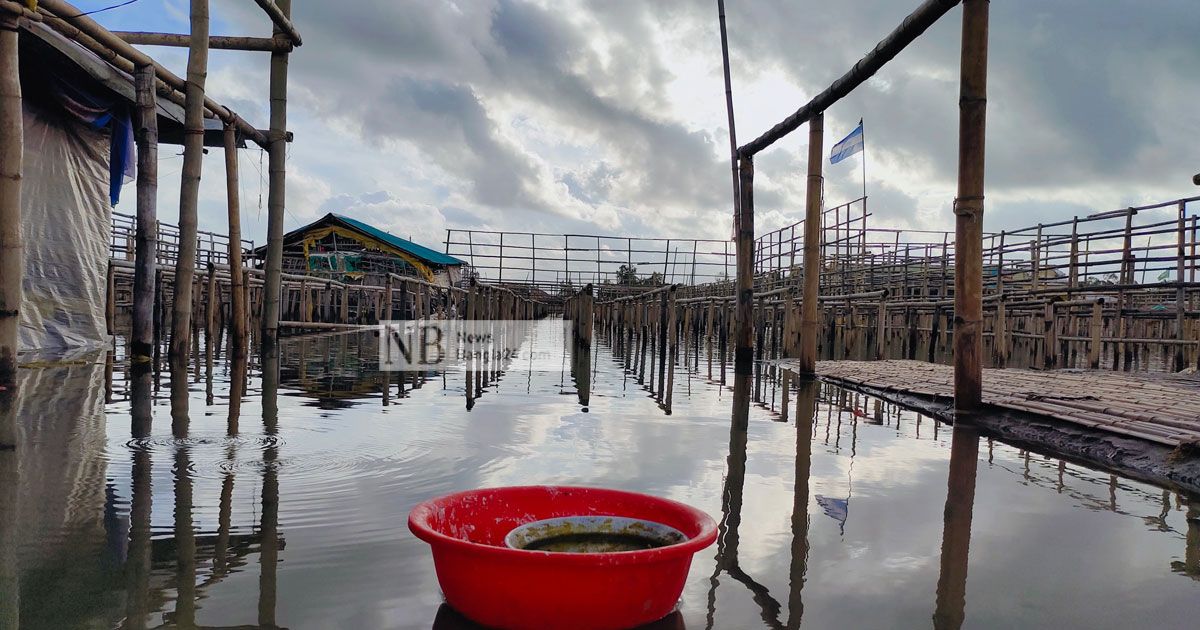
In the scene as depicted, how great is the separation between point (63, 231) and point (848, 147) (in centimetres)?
1179

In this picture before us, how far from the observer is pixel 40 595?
2295 millimetres

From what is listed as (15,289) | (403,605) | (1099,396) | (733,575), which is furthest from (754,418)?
(15,289)

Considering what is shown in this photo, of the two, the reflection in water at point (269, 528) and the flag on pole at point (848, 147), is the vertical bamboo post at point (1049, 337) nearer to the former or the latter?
the flag on pole at point (848, 147)

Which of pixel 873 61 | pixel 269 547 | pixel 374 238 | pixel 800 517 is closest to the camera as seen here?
pixel 269 547

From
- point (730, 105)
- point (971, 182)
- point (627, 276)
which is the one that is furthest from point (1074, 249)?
point (627, 276)

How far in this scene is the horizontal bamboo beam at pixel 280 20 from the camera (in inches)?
427

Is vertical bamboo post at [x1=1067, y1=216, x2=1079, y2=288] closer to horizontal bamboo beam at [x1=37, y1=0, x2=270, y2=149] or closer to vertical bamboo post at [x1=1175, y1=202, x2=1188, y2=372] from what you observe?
vertical bamboo post at [x1=1175, y1=202, x2=1188, y2=372]

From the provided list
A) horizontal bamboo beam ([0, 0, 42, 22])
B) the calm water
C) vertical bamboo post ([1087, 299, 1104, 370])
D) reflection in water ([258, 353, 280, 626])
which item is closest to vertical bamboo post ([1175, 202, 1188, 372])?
vertical bamboo post ([1087, 299, 1104, 370])

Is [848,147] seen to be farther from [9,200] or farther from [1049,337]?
[9,200]

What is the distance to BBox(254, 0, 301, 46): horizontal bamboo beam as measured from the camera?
10.8m

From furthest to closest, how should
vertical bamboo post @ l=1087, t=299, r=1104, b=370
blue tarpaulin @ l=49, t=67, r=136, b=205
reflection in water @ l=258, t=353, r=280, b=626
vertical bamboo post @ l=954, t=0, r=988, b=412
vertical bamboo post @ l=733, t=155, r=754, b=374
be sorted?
vertical bamboo post @ l=733, t=155, r=754, b=374
vertical bamboo post @ l=1087, t=299, r=1104, b=370
blue tarpaulin @ l=49, t=67, r=136, b=205
vertical bamboo post @ l=954, t=0, r=988, b=412
reflection in water @ l=258, t=353, r=280, b=626

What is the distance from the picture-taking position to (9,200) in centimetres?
655

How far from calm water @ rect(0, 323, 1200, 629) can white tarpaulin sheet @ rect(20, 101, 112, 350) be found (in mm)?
4712

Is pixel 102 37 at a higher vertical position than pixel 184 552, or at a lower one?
higher
